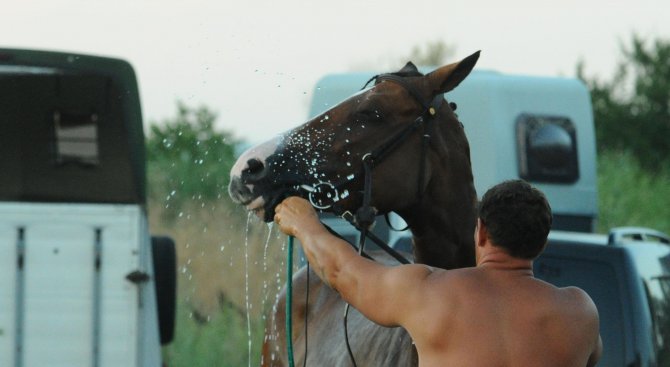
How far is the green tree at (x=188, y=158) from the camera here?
22891 millimetres

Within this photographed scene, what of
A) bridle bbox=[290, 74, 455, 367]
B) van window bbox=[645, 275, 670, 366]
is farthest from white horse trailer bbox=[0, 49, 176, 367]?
van window bbox=[645, 275, 670, 366]

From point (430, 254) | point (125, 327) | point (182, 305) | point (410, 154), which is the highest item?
point (410, 154)

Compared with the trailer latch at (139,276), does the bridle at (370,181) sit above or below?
above

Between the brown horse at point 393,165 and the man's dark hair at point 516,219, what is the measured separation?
3.49ft

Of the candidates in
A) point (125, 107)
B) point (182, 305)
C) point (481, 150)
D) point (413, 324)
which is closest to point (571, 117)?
point (481, 150)

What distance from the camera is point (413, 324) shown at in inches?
160

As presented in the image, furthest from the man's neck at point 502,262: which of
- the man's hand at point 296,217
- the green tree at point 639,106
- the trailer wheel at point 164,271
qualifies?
the green tree at point 639,106

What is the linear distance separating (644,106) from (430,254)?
37.0 meters

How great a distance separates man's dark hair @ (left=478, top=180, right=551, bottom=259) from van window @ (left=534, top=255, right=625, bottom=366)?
127 inches

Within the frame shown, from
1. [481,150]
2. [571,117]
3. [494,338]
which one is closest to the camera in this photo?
[494,338]

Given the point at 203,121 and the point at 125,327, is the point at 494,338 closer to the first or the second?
the point at 125,327

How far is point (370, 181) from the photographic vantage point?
521cm

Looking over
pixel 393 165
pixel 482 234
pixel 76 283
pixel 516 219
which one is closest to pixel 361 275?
pixel 482 234

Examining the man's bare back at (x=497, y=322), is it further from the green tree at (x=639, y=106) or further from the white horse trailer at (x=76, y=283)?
the green tree at (x=639, y=106)
